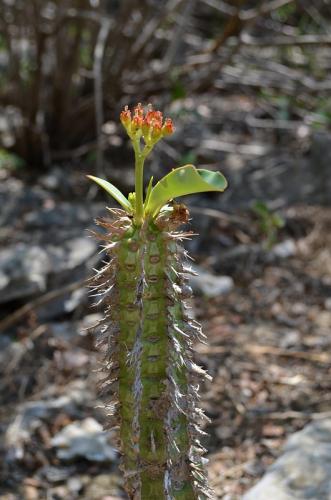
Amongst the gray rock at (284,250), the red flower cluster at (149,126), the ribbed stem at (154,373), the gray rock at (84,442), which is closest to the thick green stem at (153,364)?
the ribbed stem at (154,373)

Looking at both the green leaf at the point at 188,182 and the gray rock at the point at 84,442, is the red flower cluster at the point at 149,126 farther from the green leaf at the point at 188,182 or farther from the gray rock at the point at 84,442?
the gray rock at the point at 84,442

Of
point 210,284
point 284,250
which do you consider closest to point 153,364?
point 210,284

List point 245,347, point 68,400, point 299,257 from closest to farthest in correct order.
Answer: point 68,400, point 245,347, point 299,257

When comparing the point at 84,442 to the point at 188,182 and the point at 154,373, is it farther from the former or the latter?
the point at 188,182

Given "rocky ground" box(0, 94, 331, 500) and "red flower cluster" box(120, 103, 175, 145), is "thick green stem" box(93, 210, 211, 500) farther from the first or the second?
"rocky ground" box(0, 94, 331, 500)

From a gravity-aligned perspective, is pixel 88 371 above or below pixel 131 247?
below

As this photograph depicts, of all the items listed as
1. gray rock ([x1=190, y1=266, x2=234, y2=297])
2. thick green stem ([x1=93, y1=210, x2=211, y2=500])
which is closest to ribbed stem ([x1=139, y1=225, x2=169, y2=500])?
thick green stem ([x1=93, y1=210, x2=211, y2=500])

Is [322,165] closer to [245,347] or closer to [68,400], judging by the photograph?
[245,347]

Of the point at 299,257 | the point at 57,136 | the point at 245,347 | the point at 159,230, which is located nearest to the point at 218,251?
the point at 299,257
